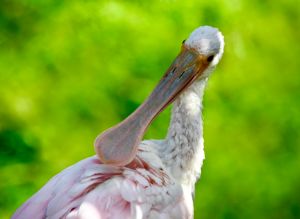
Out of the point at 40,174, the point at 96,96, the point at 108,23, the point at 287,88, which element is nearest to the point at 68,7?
the point at 108,23

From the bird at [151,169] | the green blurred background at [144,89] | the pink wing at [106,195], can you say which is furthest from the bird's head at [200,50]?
the green blurred background at [144,89]

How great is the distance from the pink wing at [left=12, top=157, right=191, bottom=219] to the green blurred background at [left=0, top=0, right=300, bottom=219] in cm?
67

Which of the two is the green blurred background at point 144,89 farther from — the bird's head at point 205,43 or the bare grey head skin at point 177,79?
the bird's head at point 205,43

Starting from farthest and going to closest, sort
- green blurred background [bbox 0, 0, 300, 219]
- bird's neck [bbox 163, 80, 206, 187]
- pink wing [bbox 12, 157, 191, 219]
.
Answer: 1. green blurred background [bbox 0, 0, 300, 219]
2. bird's neck [bbox 163, 80, 206, 187]
3. pink wing [bbox 12, 157, 191, 219]

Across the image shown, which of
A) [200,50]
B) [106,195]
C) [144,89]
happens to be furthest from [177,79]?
[144,89]

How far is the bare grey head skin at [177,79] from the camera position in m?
2.37

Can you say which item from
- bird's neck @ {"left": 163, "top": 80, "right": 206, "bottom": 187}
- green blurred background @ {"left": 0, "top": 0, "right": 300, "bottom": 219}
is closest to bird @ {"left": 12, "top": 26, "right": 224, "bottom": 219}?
bird's neck @ {"left": 163, "top": 80, "right": 206, "bottom": 187}

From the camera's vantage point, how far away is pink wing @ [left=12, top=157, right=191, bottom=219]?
6.91 feet

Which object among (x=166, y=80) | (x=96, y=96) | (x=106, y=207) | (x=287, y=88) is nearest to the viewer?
(x=106, y=207)

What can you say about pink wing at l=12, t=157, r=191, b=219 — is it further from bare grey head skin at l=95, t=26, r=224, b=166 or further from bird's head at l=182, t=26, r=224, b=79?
bird's head at l=182, t=26, r=224, b=79

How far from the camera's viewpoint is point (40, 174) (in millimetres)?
2926

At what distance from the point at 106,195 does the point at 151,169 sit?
19 cm

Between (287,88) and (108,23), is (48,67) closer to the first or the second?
(108,23)

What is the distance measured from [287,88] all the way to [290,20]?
0.35 metres
